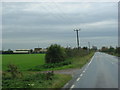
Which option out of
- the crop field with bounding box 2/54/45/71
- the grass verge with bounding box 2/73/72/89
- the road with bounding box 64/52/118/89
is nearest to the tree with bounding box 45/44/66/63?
the crop field with bounding box 2/54/45/71

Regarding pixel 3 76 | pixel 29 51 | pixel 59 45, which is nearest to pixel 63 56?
pixel 59 45

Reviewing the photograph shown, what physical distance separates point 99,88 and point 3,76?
770 centimetres

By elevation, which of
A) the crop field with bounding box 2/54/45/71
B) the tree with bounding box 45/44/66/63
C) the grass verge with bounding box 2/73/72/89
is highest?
the tree with bounding box 45/44/66/63

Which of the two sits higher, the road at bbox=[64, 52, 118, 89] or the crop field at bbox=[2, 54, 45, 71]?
the road at bbox=[64, 52, 118, 89]

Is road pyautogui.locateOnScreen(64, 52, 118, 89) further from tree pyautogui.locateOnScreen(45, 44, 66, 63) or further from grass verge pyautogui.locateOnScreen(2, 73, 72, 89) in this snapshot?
tree pyautogui.locateOnScreen(45, 44, 66, 63)

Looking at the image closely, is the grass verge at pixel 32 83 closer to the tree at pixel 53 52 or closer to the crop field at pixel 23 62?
the crop field at pixel 23 62

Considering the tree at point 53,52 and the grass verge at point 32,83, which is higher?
the tree at point 53,52

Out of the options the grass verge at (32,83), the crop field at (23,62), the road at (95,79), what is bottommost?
the crop field at (23,62)

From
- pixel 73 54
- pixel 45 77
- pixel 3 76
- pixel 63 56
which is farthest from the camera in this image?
pixel 73 54

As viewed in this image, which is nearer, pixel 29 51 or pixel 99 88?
pixel 99 88

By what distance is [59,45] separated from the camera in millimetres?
43406

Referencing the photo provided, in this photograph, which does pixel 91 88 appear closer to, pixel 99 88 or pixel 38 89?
pixel 99 88

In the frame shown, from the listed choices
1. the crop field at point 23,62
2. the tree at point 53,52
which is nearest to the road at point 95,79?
the crop field at point 23,62

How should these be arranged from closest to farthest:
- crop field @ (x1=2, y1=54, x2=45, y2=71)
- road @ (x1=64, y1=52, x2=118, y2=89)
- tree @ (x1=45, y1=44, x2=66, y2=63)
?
road @ (x1=64, y1=52, x2=118, y2=89) < crop field @ (x1=2, y1=54, x2=45, y2=71) < tree @ (x1=45, y1=44, x2=66, y2=63)
